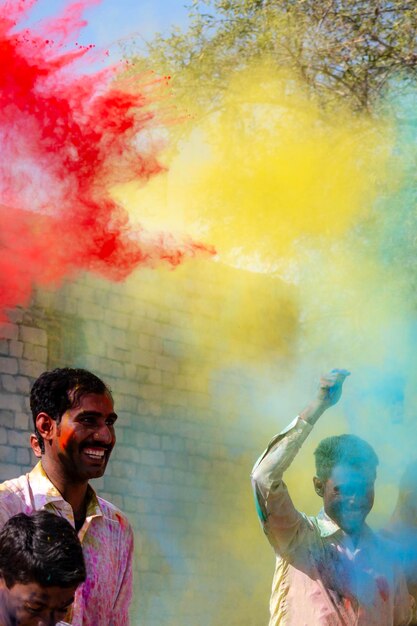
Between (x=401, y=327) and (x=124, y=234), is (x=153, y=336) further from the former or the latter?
(x=124, y=234)

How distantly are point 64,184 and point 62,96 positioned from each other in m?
0.55

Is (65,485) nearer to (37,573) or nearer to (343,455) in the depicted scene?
(37,573)

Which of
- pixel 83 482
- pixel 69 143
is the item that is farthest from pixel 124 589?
pixel 69 143

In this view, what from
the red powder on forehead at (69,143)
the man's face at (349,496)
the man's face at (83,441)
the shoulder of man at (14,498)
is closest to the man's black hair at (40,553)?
the shoulder of man at (14,498)

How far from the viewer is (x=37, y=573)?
3262mm

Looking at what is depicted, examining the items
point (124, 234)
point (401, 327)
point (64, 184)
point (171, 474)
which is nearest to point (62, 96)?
point (64, 184)

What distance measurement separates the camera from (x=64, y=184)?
24.0 ft

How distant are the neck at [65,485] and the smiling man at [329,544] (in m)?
0.83

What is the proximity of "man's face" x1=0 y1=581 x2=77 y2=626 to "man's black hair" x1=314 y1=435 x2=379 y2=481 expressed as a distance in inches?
73.0

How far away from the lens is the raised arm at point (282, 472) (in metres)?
4.62

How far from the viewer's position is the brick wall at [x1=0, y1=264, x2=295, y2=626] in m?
13.3

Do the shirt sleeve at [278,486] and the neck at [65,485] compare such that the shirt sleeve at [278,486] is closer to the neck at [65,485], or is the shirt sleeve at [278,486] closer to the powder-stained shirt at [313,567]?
the powder-stained shirt at [313,567]

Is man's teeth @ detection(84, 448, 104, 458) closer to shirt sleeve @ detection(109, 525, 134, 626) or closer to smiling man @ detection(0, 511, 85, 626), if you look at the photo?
shirt sleeve @ detection(109, 525, 134, 626)

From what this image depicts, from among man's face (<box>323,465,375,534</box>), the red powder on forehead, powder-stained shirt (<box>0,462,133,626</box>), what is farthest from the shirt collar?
the red powder on forehead
